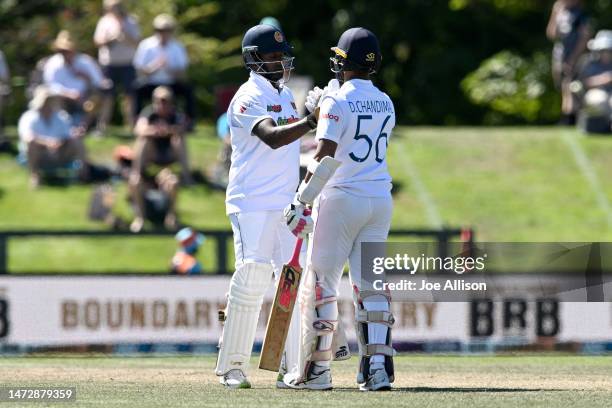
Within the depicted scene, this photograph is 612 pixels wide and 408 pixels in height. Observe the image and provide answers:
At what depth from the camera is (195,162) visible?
2248 centimetres

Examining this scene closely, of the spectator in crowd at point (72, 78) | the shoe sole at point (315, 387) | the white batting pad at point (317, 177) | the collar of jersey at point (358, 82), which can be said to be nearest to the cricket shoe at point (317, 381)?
A: the shoe sole at point (315, 387)

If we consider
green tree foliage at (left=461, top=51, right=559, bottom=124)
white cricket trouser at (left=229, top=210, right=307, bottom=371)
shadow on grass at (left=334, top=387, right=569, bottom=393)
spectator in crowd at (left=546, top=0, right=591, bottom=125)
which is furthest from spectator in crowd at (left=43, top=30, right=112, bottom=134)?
shadow on grass at (left=334, top=387, right=569, bottom=393)

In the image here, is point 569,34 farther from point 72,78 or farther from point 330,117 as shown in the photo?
point 330,117

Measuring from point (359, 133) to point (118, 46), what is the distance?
44.5 ft

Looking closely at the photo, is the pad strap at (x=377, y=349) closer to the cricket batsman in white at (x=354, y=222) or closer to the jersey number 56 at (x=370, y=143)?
the cricket batsman in white at (x=354, y=222)

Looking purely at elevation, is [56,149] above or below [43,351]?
above

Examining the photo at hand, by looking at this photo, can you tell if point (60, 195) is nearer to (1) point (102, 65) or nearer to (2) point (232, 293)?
(1) point (102, 65)

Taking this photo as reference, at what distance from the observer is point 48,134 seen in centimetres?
2077

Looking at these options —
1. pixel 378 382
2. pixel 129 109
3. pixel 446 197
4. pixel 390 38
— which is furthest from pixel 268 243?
pixel 390 38

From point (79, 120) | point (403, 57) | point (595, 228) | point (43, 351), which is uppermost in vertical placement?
point (403, 57)

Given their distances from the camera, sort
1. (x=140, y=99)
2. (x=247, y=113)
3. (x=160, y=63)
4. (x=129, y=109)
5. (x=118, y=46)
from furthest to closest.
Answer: (x=118, y=46) < (x=129, y=109) < (x=140, y=99) < (x=160, y=63) < (x=247, y=113)

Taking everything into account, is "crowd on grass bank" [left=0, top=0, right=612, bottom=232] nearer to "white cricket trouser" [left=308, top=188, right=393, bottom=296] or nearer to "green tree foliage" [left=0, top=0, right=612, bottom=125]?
"green tree foliage" [left=0, top=0, right=612, bottom=125]

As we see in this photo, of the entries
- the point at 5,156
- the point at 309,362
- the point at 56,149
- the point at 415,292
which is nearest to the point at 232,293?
the point at 309,362

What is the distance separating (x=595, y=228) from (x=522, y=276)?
23.5 ft
